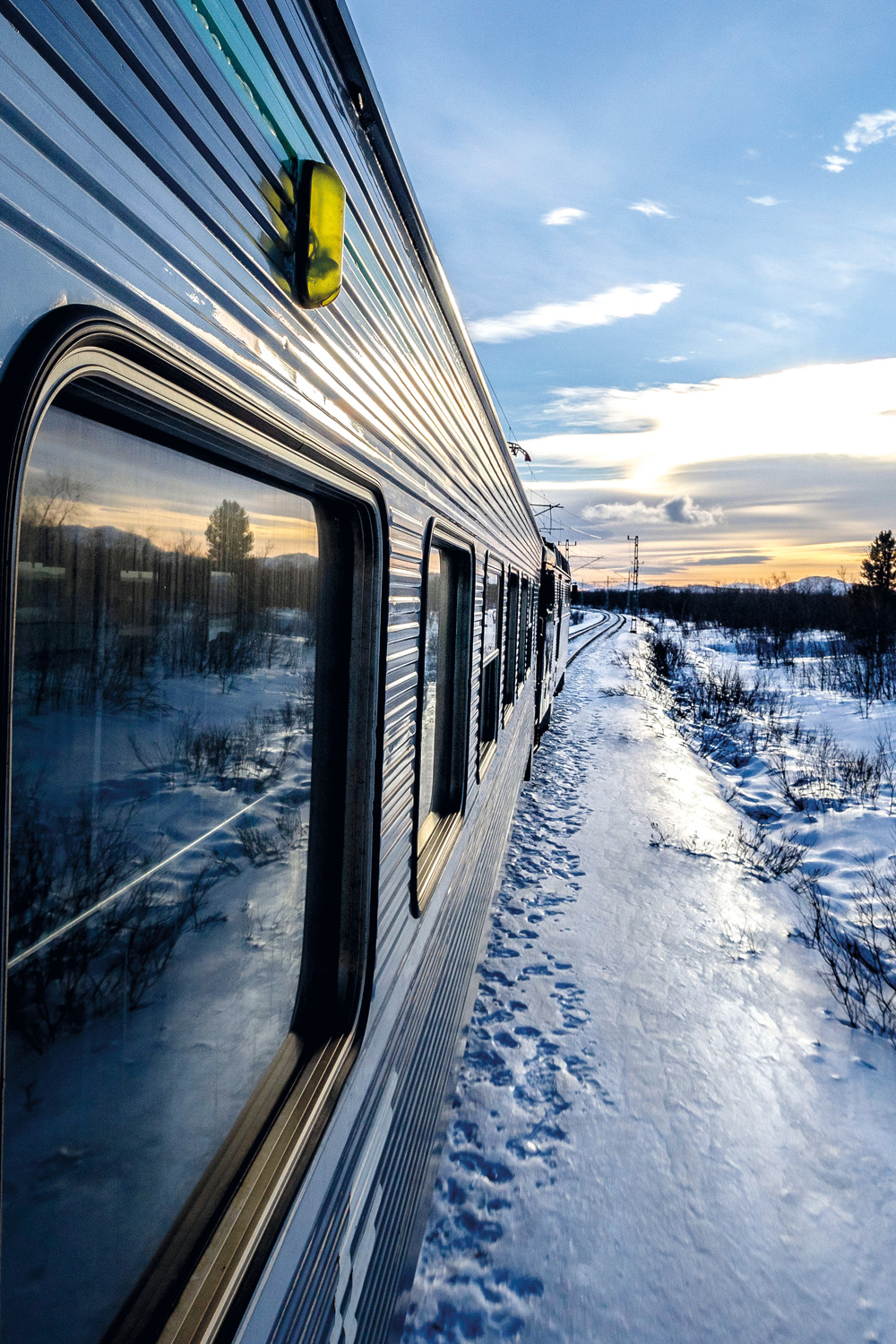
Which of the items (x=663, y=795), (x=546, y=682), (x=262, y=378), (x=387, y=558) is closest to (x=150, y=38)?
(x=262, y=378)

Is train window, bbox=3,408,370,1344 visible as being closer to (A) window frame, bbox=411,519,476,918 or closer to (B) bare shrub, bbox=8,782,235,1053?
(B) bare shrub, bbox=8,782,235,1053

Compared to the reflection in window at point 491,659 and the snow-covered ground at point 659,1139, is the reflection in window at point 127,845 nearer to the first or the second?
the snow-covered ground at point 659,1139

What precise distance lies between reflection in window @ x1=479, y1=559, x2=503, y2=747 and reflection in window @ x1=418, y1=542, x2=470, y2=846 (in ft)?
2.13

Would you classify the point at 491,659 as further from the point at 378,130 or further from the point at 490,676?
the point at 378,130

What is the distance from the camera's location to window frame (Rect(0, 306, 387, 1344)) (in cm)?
74

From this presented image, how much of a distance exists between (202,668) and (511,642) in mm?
5700

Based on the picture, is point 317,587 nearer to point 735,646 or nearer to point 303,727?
point 303,727

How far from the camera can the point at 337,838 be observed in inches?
72.8

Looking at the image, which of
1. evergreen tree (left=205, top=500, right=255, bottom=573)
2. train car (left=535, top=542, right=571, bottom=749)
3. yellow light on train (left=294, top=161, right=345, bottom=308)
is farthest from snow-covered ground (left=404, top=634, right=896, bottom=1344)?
train car (left=535, top=542, right=571, bottom=749)

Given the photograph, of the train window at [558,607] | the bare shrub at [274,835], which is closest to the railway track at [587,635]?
the train window at [558,607]

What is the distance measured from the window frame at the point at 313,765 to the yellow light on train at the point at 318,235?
0.27 m

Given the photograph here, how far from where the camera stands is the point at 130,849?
1.08 m

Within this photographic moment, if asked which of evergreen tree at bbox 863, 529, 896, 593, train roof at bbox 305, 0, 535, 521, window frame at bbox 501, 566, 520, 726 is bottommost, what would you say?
window frame at bbox 501, 566, 520, 726

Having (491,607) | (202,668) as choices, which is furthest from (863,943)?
(202,668)
